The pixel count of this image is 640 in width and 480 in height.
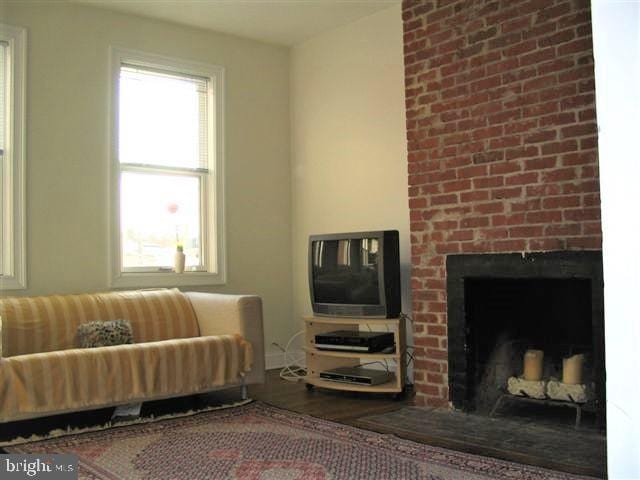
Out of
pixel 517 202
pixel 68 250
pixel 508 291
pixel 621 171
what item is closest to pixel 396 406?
pixel 508 291

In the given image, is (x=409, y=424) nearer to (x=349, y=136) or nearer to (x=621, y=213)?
(x=349, y=136)

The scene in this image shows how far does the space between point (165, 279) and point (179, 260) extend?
167 millimetres

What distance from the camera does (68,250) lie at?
4.18 metres

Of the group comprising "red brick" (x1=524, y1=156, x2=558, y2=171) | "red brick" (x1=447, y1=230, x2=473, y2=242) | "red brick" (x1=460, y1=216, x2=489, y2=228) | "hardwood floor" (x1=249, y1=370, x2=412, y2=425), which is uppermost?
"red brick" (x1=524, y1=156, x2=558, y2=171)

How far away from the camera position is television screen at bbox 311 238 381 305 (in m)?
3.95

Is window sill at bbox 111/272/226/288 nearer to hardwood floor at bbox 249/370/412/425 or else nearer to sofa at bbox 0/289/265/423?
sofa at bbox 0/289/265/423

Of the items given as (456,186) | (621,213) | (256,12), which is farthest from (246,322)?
(621,213)

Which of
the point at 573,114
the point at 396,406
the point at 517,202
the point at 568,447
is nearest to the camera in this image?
the point at 568,447

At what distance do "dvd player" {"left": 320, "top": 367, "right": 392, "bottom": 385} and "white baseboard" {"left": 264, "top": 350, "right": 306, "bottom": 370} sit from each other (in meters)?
0.93

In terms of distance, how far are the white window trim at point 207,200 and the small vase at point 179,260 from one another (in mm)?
43

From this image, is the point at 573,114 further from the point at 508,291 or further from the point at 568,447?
the point at 568,447

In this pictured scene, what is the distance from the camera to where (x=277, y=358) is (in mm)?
5141

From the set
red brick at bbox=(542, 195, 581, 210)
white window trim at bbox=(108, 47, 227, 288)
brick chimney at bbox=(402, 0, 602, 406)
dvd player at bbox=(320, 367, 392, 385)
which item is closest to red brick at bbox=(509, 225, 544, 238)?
brick chimney at bbox=(402, 0, 602, 406)

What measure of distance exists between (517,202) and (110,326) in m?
2.37
